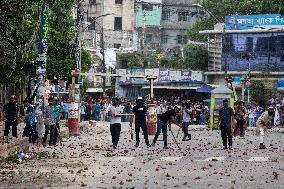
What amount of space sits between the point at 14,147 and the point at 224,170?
7.66 meters

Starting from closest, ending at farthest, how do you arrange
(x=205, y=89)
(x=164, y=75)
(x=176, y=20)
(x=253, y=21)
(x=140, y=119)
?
(x=140, y=119)
(x=205, y=89)
(x=253, y=21)
(x=164, y=75)
(x=176, y=20)

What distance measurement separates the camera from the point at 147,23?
7719 centimetres

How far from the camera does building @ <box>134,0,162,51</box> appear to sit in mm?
76000

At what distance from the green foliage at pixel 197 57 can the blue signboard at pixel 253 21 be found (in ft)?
15.9

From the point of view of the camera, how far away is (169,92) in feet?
209

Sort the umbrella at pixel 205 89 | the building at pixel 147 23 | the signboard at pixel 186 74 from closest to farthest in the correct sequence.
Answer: the umbrella at pixel 205 89, the signboard at pixel 186 74, the building at pixel 147 23

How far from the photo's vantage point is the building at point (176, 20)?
256 feet

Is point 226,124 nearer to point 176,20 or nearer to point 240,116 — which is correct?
point 240,116

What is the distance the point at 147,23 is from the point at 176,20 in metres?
3.53

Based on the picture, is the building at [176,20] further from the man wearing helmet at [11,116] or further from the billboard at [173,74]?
the man wearing helmet at [11,116]

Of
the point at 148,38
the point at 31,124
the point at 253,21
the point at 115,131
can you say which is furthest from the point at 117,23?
the point at 115,131

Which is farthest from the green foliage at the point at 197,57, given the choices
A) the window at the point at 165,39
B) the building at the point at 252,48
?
the window at the point at 165,39

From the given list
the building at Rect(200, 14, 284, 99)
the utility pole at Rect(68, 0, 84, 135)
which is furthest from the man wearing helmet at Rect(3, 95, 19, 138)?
the building at Rect(200, 14, 284, 99)

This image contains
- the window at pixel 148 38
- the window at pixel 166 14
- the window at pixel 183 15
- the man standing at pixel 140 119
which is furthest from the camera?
the window at pixel 183 15
